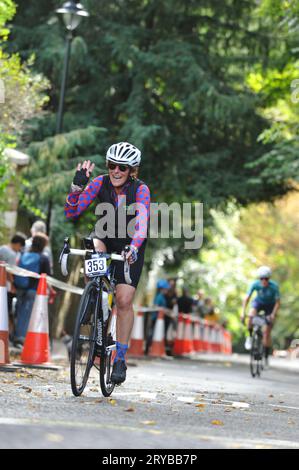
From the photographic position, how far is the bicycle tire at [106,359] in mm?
9555

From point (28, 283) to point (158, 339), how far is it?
9.11 m

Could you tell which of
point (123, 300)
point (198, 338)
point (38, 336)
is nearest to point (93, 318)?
point (123, 300)

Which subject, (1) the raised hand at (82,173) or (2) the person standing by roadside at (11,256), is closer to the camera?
(1) the raised hand at (82,173)

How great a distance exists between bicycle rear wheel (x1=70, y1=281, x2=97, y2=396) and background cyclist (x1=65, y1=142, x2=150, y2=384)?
1.20 ft

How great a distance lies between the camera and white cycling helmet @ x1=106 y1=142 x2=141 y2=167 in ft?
31.7

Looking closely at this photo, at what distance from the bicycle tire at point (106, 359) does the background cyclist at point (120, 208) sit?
0.07 meters

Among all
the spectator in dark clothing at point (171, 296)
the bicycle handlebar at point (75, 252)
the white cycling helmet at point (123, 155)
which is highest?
the spectator in dark clothing at point (171, 296)

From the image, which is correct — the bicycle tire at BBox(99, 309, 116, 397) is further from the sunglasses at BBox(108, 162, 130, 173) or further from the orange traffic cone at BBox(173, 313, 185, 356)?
the orange traffic cone at BBox(173, 313, 185, 356)

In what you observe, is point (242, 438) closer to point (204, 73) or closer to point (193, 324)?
point (204, 73)

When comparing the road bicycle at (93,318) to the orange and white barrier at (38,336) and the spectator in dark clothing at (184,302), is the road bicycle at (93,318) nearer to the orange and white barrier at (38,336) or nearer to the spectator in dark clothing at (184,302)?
the orange and white barrier at (38,336)

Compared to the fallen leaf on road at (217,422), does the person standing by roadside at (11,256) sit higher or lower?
higher

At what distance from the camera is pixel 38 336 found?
46.2 feet

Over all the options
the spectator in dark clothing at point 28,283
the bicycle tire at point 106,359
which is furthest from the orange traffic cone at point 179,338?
the bicycle tire at point 106,359

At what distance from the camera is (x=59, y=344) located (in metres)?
23.9
